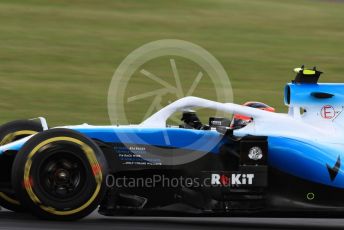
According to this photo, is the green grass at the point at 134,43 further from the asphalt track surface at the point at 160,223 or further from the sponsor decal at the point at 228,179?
the sponsor decal at the point at 228,179

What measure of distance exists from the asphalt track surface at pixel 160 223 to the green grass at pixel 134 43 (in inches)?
249

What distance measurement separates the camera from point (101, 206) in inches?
288

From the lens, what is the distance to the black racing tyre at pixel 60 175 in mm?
7027

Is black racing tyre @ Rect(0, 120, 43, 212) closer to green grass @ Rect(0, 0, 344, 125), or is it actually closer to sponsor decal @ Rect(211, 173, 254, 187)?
sponsor decal @ Rect(211, 173, 254, 187)

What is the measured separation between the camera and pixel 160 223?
7.61 m

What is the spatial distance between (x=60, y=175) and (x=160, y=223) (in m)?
1.14

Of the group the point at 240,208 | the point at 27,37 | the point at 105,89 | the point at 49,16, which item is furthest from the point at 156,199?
the point at 49,16

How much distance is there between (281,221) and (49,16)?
15689mm

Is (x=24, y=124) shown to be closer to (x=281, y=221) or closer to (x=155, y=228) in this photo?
(x=155, y=228)

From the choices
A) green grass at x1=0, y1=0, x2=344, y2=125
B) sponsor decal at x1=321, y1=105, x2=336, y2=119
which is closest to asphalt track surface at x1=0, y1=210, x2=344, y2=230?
sponsor decal at x1=321, y1=105, x2=336, y2=119

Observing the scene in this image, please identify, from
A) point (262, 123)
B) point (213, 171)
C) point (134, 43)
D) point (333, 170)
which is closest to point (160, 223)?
point (213, 171)

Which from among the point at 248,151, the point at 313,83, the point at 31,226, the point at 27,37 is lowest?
the point at 31,226

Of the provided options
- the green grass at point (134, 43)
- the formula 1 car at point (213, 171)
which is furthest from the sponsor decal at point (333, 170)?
the green grass at point (134, 43)

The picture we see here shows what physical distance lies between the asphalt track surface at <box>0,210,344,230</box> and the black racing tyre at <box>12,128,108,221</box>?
0.17 meters
